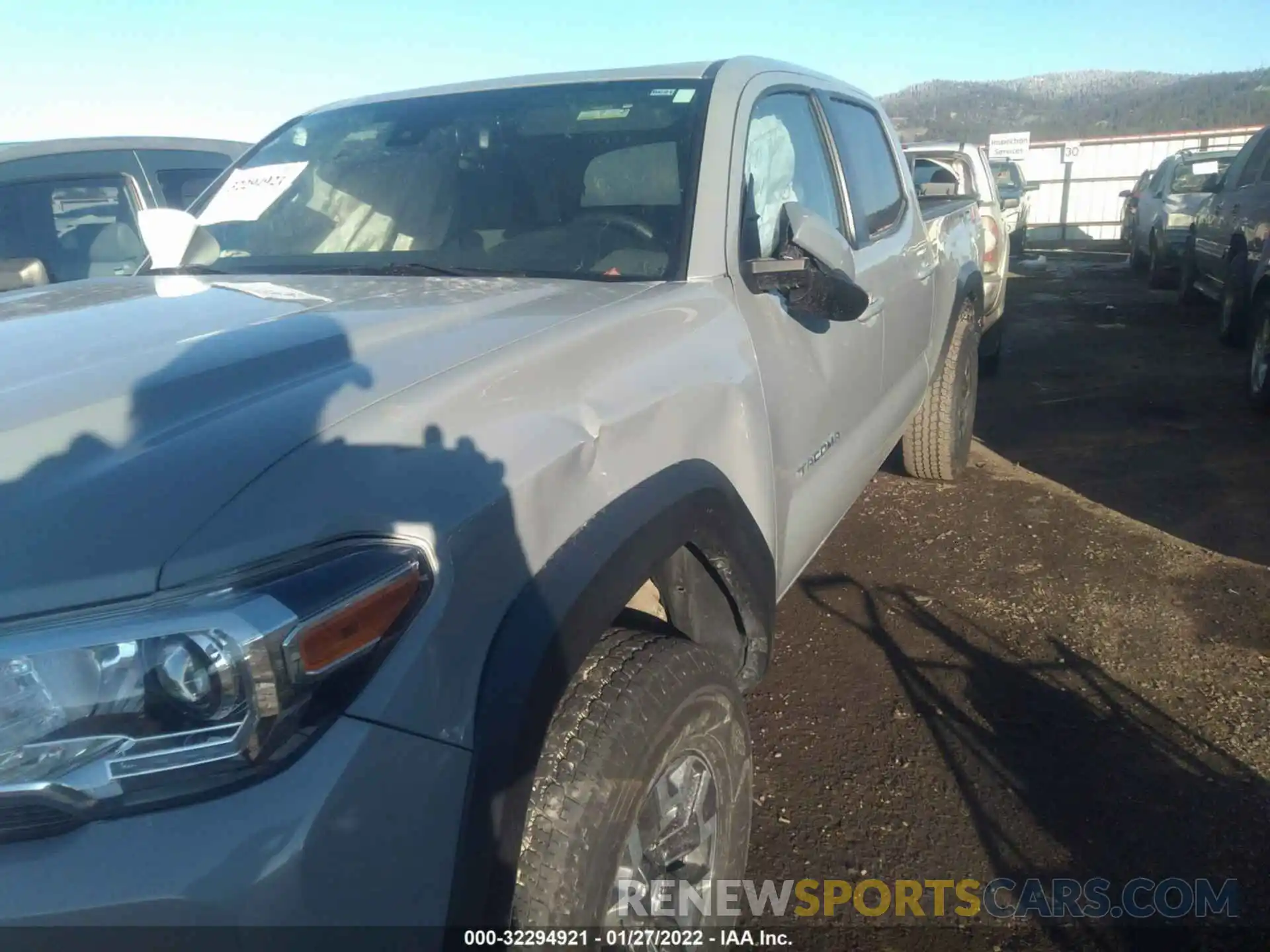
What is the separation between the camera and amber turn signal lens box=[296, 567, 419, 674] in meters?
1.16

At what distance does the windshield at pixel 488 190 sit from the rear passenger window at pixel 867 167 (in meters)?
0.92

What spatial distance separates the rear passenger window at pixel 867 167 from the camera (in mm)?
3375

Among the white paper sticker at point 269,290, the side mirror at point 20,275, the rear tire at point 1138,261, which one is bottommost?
the rear tire at point 1138,261

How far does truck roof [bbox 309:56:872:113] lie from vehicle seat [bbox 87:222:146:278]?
2.43 metres

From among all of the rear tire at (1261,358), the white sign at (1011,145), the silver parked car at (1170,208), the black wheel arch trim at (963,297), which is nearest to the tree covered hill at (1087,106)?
the white sign at (1011,145)

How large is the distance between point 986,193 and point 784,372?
23.5 feet

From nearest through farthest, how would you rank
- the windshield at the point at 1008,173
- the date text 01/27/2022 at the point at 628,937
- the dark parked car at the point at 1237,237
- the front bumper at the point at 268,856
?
the front bumper at the point at 268,856, the date text 01/27/2022 at the point at 628,937, the dark parked car at the point at 1237,237, the windshield at the point at 1008,173

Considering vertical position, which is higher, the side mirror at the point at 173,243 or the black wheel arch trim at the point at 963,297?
the side mirror at the point at 173,243

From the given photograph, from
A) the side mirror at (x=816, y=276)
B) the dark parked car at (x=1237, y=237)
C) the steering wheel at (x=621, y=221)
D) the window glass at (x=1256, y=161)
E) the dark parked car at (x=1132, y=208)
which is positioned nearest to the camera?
the side mirror at (x=816, y=276)

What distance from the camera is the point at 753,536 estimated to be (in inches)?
83.8

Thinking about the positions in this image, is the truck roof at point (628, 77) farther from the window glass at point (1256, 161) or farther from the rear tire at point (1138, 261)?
the rear tire at point (1138, 261)

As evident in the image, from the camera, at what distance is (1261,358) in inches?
241

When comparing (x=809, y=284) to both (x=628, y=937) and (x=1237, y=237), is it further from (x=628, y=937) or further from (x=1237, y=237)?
(x=1237, y=237)

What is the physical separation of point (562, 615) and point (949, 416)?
12.6 feet
